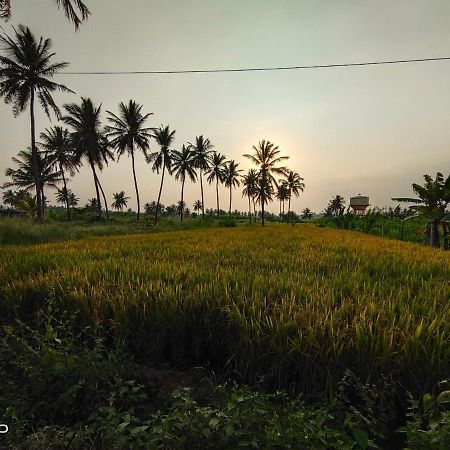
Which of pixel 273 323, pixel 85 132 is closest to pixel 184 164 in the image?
pixel 85 132

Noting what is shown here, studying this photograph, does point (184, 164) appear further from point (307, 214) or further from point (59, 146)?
point (307, 214)

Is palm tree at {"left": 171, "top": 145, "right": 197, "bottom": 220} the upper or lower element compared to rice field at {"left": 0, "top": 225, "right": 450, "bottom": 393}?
upper

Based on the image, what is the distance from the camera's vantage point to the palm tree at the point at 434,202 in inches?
439

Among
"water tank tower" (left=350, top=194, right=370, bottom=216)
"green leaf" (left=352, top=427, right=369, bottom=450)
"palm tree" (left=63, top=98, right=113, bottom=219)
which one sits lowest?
"green leaf" (left=352, top=427, right=369, bottom=450)

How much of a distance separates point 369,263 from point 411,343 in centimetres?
340

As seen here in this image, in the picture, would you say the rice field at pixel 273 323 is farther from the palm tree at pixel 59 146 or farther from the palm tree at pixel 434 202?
the palm tree at pixel 59 146

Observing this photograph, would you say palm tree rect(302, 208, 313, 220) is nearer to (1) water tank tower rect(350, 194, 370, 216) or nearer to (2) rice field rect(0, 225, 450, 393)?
(1) water tank tower rect(350, 194, 370, 216)

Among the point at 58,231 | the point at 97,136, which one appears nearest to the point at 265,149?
the point at 97,136

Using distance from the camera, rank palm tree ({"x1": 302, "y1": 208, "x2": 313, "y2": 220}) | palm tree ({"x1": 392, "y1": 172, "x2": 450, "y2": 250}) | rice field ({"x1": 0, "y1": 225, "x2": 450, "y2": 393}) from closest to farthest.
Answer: rice field ({"x1": 0, "y1": 225, "x2": 450, "y2": 393}) < palm tree ({"x1": 392, "y1": 172, "x2": 450, "y2": 250}) < palm tree ({"x1": 302, "y1": 208, "x2": 313, "y2": 220})

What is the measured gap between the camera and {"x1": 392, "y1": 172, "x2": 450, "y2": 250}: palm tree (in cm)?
1115

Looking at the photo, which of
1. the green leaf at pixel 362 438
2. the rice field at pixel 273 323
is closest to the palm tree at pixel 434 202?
the rice field at pixel 273 323

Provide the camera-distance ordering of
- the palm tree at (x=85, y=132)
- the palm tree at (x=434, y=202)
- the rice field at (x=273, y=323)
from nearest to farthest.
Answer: the rice field at (x=273, y=323), the palm tree at (x=434, y=202), the palm tree at (x=85, y=132)

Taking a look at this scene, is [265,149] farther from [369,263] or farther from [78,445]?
[78,445]

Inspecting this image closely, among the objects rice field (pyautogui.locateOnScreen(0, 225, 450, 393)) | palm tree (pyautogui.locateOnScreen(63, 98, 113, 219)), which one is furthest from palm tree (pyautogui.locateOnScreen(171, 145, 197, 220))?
rice field (pyautogui.locateOnScreen(0, 225, 450, 393))
